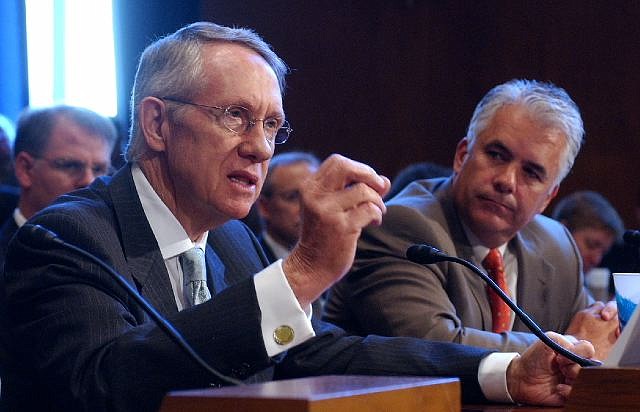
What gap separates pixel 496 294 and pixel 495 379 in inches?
35.6

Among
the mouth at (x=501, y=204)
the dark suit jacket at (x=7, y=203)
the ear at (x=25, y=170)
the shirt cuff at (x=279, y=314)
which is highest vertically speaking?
the shirt cuff at (x=279, y=314)

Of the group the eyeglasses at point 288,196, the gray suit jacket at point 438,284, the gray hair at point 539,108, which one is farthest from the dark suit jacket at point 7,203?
the gray hair at point 539,108

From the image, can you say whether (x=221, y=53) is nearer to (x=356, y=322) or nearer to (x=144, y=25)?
(x=356, y=322)

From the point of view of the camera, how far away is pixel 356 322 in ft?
9.62

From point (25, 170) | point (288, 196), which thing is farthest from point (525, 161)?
point (288, 196)

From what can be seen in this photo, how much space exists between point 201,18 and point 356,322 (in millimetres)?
3814

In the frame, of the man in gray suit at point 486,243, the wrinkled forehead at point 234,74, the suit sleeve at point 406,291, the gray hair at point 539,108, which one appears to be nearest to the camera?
the wrinkled forehead at point 234,74

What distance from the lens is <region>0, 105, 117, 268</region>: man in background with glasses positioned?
384 centimetres

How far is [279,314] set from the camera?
166 centimetres

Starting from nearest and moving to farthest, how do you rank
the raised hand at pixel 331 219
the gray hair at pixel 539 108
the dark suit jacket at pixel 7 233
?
the raised hand at pixel 331 219 → the gray hair at pixel 539 108 → the dark suit jacket at pixel 7 233

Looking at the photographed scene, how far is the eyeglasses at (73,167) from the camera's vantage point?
383 cm

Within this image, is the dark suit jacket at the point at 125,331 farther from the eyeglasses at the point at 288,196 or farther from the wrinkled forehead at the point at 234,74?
the eyeglasses at the point at 288,196

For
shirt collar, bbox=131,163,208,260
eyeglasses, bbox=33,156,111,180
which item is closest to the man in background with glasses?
eyeglasses, bbox=33,156,111,180

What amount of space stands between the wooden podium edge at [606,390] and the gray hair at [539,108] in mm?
1598
